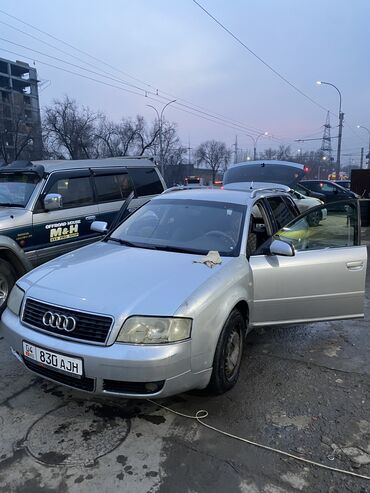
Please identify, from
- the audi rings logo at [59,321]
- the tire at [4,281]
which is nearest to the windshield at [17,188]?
the tire at [4,281]

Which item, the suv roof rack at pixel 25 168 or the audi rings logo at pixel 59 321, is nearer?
the audi rings logo at pixel 59 321

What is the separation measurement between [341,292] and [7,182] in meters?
4.71

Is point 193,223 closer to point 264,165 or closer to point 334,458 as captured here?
point 334,458

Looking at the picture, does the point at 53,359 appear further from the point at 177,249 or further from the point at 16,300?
the point at 177,249

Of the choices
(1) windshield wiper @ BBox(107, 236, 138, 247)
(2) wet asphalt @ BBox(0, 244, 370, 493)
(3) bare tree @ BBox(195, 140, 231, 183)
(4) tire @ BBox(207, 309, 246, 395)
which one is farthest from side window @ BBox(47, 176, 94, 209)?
(3) bare tree @ BBox(195, 140, 231, 183)

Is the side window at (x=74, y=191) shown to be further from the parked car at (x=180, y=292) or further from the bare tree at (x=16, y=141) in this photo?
the bare tree at (x=16, y=141)

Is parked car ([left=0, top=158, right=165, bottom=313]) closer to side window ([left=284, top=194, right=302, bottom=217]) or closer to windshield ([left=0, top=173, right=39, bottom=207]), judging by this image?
windshield ([left=0, top=173, right=39, bottom=207])

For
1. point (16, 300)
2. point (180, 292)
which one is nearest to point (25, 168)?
point (16, 300)

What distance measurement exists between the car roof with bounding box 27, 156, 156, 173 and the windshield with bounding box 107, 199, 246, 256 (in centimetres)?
210

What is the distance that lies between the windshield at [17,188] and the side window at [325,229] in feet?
11.6

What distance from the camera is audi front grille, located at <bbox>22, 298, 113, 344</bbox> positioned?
266 centimetres

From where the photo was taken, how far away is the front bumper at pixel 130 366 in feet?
8.41

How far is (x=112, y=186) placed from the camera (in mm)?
6980

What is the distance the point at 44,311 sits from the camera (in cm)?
290
